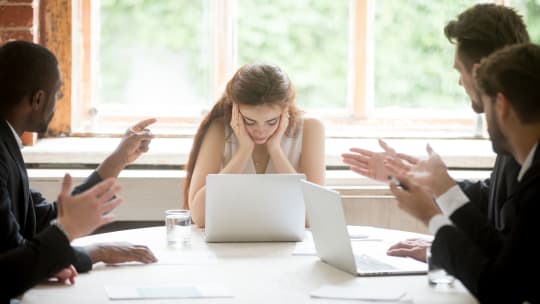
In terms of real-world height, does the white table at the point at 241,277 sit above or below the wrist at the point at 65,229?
below

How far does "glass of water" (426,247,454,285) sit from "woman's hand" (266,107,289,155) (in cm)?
115

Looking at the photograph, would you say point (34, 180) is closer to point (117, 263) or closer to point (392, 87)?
point (117, 263)

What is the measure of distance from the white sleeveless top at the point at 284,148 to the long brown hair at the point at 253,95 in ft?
0.06

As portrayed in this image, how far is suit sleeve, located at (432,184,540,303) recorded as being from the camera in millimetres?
1818

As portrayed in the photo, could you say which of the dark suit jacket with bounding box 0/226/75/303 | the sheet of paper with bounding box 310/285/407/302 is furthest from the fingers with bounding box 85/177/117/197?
the sheet of paper with bounding box 310/285/407/302

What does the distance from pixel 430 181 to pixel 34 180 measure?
2.02 meters

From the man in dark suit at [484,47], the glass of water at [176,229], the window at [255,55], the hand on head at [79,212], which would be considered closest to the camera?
the hand on head at [79,212]

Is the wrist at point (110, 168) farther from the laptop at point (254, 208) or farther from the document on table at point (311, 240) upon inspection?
the document on table at point (311, 240)

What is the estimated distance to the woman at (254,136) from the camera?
3.06 meters

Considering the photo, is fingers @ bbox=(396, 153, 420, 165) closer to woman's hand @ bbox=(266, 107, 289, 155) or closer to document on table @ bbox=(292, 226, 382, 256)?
document on table @ bbox=(292, 226, 382, 256)

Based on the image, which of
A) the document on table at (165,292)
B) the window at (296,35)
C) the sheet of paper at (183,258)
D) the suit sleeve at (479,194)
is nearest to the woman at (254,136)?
the sheet of paper at (183,258)

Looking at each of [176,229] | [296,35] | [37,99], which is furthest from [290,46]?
[37,99]

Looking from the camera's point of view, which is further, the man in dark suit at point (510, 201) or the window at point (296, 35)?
the window at point (296, 35)

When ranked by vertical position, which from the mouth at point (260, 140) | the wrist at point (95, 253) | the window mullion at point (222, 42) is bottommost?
the wrist at point (95, 253)
